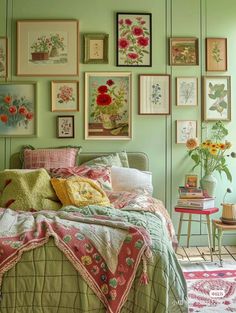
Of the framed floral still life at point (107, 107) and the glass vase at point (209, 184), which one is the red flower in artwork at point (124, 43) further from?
the glass vase at point (209, 184)

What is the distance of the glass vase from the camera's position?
12.6 feet

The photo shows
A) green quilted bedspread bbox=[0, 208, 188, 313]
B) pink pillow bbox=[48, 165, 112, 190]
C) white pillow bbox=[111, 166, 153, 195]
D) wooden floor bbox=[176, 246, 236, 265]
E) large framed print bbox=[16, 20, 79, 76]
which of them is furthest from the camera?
large framed print bbox=[16, 20, 79, 76]

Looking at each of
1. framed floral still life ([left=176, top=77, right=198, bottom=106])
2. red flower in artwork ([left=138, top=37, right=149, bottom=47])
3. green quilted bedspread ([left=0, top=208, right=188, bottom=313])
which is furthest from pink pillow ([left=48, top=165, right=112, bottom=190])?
red flower in artwork ([left=138, top=37, right=149, bottom=47])

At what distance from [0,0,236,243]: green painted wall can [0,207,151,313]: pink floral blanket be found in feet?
6.70

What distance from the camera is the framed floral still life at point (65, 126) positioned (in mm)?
4082

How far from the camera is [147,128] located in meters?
4.14

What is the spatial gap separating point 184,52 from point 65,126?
59.7 inches

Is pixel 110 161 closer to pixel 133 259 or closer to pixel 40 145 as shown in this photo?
pixel 40 145

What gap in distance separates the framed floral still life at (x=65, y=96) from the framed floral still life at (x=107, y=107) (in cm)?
13

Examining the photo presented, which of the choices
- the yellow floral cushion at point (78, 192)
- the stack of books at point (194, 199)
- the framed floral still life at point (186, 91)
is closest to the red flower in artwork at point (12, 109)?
the yellow floral cushion at point (78, 192)

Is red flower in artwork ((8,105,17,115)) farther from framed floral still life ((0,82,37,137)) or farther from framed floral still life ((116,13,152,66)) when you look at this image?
framed floral still life ((116,13,152,66))

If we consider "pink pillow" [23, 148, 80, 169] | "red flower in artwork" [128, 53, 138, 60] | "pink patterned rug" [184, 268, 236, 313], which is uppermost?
"red flower in artwork" [128, 53, 138, 60]

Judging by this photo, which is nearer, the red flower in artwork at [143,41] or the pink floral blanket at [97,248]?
the pink floral blanket at [97,248]

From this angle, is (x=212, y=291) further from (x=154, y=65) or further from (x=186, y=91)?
(x=154, y=65)
